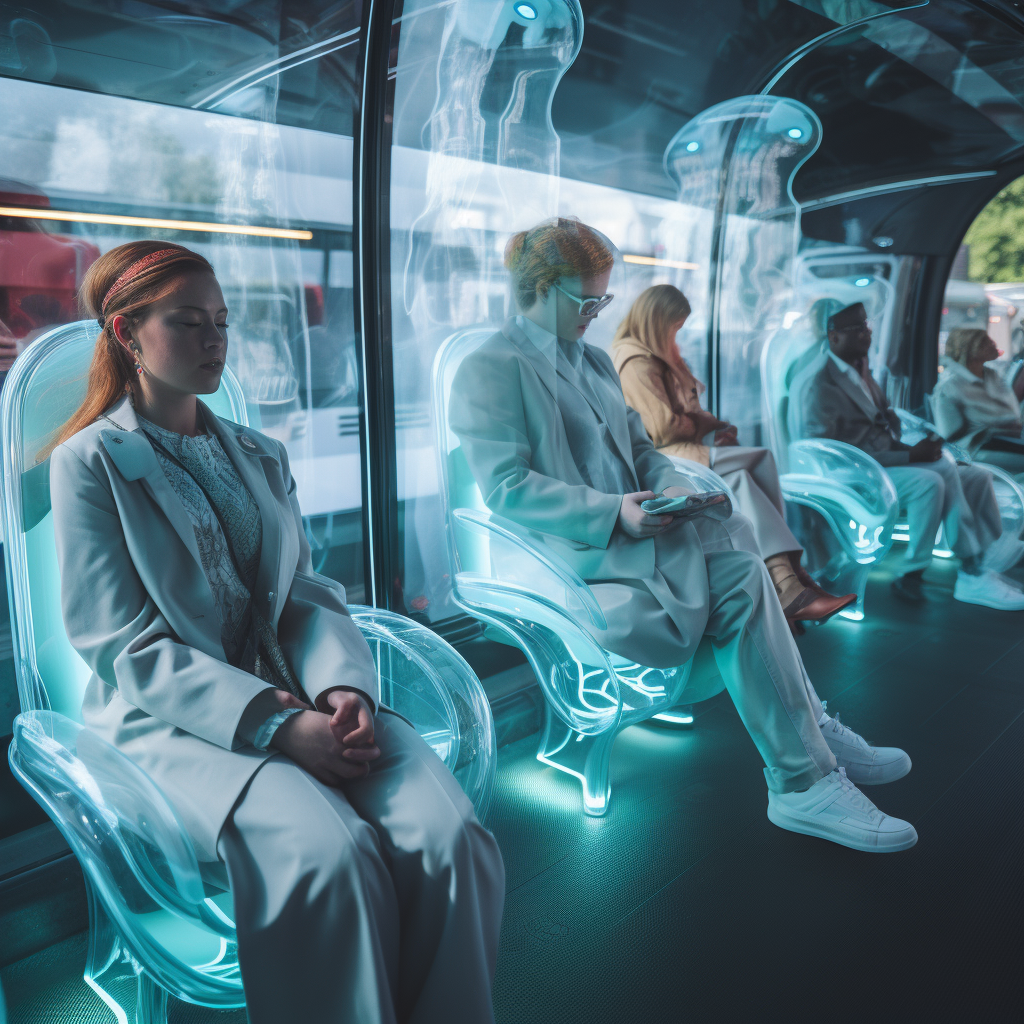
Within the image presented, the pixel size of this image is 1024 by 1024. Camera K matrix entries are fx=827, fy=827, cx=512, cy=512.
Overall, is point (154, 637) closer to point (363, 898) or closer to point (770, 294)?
point (363, 898)

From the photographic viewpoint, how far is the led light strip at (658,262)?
400 cm

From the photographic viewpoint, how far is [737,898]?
1882 millimetres

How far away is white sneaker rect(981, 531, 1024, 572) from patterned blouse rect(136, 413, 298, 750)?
155 inches

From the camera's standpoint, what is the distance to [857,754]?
2.33 metres

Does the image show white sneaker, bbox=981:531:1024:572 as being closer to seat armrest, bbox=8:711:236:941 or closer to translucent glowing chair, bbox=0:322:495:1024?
translucent glowing chair, bbox=0:322:495:1024

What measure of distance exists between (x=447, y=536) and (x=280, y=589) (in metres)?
0.94

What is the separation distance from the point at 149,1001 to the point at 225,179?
2.03 meters

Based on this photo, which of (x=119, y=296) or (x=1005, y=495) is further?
(x=1005, y=495)

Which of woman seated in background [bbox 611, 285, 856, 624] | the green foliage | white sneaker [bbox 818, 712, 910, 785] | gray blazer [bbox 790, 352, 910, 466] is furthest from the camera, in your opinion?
the green foliage

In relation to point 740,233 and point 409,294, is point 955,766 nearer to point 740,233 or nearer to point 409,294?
point 409,294

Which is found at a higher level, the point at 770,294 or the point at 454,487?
the point at 770,294

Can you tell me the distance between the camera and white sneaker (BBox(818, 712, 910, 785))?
2320 mm

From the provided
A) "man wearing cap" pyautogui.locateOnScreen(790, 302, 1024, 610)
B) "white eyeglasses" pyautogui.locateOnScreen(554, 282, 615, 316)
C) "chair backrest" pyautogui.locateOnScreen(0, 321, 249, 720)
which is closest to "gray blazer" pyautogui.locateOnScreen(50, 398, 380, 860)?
"chair backrest" pyautogui.locateOnScreen(0, 321, 249, 720)

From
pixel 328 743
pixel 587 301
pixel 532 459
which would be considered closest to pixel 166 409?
pixel 328 743
